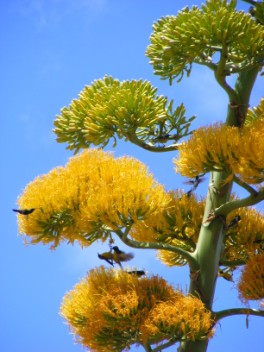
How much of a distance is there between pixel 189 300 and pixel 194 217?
0.96m

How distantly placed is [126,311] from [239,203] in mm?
1251

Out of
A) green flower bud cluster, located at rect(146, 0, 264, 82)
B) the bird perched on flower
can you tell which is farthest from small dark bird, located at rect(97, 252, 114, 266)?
green flower bud cluster, located at rect(146, 0, 264, 82)

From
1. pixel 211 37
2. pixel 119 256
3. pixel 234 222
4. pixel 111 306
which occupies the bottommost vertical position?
pixel 111 306

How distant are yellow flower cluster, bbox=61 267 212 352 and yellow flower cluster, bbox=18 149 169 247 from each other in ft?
1.30

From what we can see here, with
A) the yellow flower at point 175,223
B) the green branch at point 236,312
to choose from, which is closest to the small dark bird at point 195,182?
the yellow flower at point 175,223

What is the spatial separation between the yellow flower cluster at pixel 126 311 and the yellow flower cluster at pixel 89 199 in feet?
1.30

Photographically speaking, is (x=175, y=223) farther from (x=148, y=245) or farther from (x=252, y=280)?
(x=252, y=280)

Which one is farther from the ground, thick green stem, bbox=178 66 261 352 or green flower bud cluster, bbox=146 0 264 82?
green flower bud cluster, bbox=146 0 264 82

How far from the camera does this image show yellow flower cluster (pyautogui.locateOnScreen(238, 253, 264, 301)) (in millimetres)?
5383

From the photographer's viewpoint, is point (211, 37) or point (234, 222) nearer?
point (211, 37)

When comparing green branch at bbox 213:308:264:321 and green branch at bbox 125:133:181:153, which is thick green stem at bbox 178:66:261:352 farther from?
green branch at bbox 125:133:181:153

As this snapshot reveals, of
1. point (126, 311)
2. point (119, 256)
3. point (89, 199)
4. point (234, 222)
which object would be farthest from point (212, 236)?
point (89, 199)

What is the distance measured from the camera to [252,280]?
538 centimetres

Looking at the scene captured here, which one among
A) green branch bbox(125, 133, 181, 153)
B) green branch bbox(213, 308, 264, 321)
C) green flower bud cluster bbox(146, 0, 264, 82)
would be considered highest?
green flower bud cluster bbox(146, 0, 264, 82)
